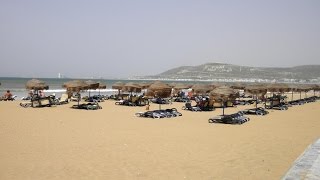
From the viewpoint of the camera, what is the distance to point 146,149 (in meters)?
10.4

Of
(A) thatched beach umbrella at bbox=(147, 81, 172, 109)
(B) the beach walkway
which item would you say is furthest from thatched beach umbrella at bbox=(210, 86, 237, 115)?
(B) the beach walkway

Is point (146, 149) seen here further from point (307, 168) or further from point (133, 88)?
point (133, 88)

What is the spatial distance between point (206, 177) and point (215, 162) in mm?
1397

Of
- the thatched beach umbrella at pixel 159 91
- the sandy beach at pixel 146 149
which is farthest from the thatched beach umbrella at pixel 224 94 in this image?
the thatched beach umbrella at pixel 159 91

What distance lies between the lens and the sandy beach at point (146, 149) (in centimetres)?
796

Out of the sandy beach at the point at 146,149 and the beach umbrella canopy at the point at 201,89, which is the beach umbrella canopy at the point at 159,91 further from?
the beach umbrella canopy at the point at 201,89

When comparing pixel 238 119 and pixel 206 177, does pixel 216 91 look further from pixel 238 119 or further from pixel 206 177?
pixel 206 177

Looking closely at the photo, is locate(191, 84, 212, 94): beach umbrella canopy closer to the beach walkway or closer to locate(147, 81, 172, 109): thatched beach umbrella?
locate(147, 81, 172, 109): thatched beach umbrella

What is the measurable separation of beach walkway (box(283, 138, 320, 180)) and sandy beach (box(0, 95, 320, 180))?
0.85 metres

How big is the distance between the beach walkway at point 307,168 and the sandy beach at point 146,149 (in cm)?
85

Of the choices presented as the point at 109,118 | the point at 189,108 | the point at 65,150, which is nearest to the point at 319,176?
the point at 65,150

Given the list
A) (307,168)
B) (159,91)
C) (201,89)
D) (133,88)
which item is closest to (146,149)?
(307,168)

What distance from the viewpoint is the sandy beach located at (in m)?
7.96

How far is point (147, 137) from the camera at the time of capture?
40.8 ft
